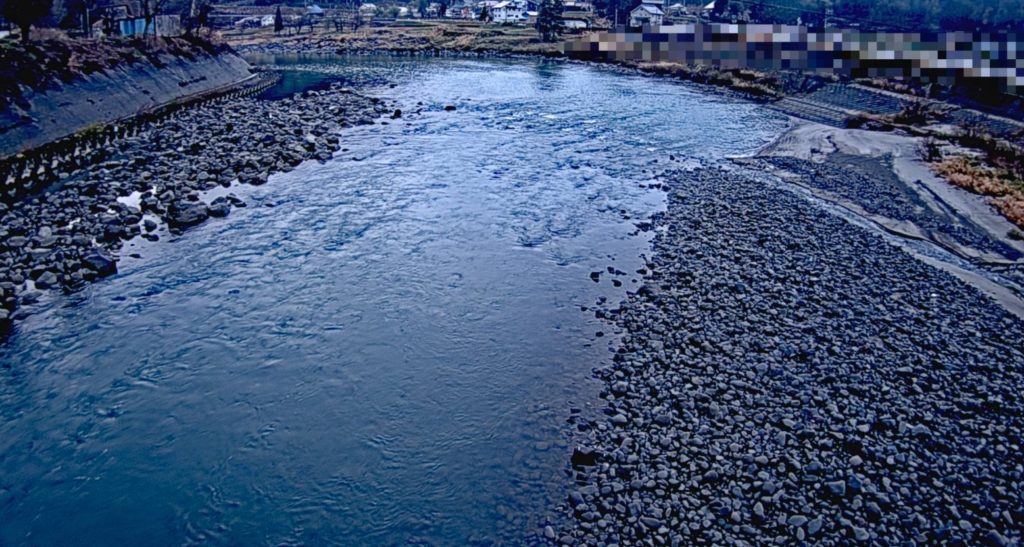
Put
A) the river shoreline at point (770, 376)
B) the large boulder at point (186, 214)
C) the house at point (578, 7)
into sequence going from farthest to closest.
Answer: the house at point (578, 7) < the large boulder at point (186, 214) < the river shoreline at point (770, 376)

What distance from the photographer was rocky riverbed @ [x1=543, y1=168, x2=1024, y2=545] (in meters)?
7.38

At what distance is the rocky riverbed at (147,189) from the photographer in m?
13.4

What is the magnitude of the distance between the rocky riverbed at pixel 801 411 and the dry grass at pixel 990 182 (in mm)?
6821

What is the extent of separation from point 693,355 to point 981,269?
32.7 feet

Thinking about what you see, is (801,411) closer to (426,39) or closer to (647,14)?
(426,39)

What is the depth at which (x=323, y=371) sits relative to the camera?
1064 cm

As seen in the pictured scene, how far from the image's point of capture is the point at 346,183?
68.2 feet

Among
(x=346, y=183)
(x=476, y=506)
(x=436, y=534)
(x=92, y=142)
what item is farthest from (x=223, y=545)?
(x=92, y=142)

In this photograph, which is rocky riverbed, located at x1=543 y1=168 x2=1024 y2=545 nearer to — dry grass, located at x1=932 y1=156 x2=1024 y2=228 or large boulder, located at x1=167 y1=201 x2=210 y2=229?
dry grass, located at x1=932 y1=156 x2=1024 y2=228

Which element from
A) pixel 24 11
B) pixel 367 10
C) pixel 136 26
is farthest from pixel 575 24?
pixel 24 11

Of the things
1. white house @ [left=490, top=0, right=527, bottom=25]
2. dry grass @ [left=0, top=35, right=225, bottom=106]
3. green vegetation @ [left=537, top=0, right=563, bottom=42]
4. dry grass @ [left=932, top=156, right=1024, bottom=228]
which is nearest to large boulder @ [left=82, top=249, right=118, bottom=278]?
dry grass @ [left=0, top=35, right=225, bottom=106]

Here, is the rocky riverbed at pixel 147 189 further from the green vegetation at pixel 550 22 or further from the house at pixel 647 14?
the house at pixel 647 14

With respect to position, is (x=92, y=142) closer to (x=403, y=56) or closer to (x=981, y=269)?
(x=981, y=269)

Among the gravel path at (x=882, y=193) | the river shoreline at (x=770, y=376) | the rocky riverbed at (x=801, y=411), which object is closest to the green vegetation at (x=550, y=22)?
the gravel path at (x=882, y=193)
